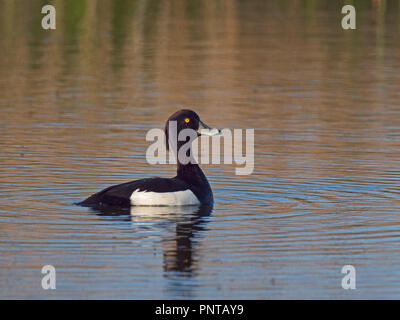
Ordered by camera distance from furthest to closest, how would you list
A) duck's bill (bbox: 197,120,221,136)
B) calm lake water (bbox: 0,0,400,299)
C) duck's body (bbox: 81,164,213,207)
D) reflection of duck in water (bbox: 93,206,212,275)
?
1. duck's bill (bbox: 197,120,221,136)
2. duck's body (bbox: 81,164,213,207)
3. reflection of duck in water (bbox: 93,206,212,275)
4. calm lake water (bbox: 0,0,400,299)

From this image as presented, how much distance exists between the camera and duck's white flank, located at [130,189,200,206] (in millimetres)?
13523

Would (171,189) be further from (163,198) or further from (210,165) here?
(210,165)

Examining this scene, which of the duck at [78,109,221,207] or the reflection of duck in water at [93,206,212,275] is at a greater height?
the duck at [78,109,221,207]

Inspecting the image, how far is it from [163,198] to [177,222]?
92cm

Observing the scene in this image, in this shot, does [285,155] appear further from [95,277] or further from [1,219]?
[95,277]

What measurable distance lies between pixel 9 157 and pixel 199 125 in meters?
3.56

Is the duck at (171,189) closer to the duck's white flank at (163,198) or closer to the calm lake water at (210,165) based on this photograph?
the duck's white flank at (163,198)

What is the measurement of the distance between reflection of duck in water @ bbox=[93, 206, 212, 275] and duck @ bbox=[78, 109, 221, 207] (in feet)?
0.29

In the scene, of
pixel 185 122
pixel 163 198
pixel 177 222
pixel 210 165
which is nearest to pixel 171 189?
pixel 163 198

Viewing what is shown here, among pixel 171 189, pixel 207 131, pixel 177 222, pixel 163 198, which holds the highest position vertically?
pixel 207 131

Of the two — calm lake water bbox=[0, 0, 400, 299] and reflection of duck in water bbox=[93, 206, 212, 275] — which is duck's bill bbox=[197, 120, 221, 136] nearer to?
calm lake water bbox=[0, 0, 400, 299]

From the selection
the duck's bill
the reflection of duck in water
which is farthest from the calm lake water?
the duck's bill

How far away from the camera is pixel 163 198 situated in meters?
13.7

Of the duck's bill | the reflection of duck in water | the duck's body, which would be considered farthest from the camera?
the duck's bill
